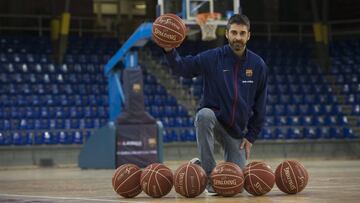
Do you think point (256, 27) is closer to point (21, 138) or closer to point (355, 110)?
point (355, 110)

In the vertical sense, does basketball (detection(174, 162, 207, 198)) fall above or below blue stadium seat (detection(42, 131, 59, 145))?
above

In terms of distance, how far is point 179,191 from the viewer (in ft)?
23.9

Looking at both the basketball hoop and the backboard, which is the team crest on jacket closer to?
the basketball hoop

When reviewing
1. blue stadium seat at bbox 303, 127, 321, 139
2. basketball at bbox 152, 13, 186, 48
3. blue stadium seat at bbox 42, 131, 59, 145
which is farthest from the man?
blue stadium seat at bbox 303, 127, 321, 139

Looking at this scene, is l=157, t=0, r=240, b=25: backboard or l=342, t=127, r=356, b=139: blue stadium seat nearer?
l=157, t=0, r=240, b=25: backboard

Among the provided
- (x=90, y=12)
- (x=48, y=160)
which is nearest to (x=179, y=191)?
(x=48, y=160)

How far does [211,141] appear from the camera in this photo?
24.8 ft

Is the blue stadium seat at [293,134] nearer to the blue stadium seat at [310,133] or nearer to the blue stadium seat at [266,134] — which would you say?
the blue stadium seat at [310,133]

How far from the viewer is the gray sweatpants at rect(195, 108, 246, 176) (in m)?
7.53

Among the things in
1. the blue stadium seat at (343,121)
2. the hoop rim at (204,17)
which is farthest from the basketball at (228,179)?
the blue stadium seat at (343,121)

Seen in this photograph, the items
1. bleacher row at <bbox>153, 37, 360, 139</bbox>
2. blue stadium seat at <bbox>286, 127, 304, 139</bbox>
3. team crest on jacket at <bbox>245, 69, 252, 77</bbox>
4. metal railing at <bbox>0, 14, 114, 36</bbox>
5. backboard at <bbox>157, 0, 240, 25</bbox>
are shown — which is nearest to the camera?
team crest on jacket at <bbox>245, 69, 252, 77</bbox>

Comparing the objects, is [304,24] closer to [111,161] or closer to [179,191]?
[111,161]

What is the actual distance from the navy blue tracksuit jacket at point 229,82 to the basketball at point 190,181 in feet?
2.29

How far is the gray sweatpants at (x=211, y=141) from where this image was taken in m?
7.53
